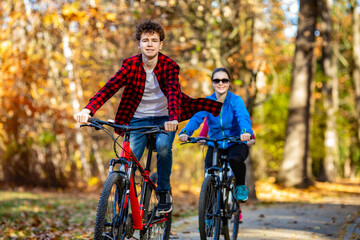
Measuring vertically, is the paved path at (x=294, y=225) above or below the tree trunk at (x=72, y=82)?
below

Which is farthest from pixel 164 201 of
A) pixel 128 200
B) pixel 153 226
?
pixel 128 200

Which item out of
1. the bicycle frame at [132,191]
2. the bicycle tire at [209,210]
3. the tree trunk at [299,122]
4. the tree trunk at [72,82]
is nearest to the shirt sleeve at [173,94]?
the bicycle frame at [132,191]

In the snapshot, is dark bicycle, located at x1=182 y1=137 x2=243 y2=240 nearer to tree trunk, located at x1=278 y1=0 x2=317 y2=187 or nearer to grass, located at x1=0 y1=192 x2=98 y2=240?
grass, located at x1=0 y1=192 x2=98 y2=240

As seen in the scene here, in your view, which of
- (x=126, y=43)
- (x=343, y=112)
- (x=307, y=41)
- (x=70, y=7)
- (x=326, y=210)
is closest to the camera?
(x=326, y=210)

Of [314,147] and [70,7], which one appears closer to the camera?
[70,7]

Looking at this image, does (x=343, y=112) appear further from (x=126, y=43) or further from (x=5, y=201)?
(x=5, y=201)

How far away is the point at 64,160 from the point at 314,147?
1282cm

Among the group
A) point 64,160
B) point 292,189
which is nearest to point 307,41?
point 292,189

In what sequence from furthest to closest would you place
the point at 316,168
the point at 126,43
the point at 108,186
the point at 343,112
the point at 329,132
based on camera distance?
the point at 343,112 → the point at 316,168 → the point at 329,132 → the point at 126,43 → the point at 108,186

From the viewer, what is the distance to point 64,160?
1669 cm

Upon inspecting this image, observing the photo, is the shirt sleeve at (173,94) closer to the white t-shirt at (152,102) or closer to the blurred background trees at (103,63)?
the white t-shirt at (152,102)

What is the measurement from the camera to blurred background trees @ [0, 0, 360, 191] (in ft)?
44.0

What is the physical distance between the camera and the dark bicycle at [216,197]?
5512 mm

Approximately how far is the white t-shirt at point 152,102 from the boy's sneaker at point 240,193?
1.74 m
